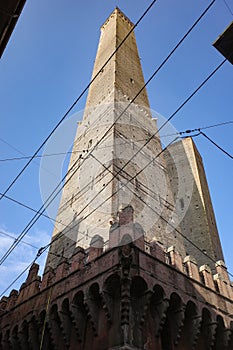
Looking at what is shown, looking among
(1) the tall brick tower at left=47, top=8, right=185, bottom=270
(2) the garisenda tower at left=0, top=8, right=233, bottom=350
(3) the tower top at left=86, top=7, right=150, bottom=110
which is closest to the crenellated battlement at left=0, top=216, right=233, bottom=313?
(2) the garisenda tower at left=0, top=8, right=233, bottom=350

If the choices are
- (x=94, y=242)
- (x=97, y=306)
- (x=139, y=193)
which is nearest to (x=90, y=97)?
(x=139, y=193)

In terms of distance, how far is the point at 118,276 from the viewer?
5.61 m

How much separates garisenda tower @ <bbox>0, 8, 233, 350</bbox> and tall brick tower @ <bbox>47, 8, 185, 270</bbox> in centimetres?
5

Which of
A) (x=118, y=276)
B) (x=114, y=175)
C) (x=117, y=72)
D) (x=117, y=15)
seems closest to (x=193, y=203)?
(x=117, y=72)

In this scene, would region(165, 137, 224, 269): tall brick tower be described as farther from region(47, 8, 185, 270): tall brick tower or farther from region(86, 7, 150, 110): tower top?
region(86, 7, 150, 110): tower top

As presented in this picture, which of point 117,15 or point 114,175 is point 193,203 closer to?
point 114,175

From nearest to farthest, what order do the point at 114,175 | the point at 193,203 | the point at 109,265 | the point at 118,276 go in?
the point at 118,276, the point at 109,265, the point at 114,175, the point at 193,203

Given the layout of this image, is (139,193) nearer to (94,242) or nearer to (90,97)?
(94,242)

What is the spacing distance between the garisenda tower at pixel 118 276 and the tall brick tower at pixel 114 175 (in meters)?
0.05

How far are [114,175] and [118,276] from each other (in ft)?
13.4

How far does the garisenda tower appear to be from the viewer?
568 centimetres

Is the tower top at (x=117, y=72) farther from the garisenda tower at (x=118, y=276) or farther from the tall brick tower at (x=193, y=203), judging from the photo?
the tall brick tower at (x=193, y=203)

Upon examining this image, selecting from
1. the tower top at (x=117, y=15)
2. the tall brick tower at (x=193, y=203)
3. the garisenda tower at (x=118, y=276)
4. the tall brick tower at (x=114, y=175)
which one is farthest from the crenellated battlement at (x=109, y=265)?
the tower top at (x=117, y=15)

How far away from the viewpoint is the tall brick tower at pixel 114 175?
8.98 meters
